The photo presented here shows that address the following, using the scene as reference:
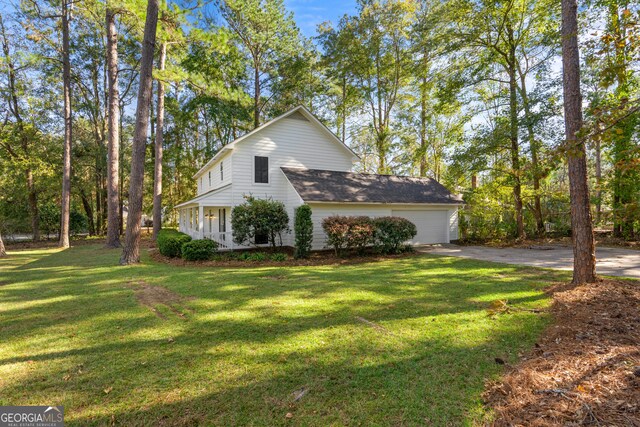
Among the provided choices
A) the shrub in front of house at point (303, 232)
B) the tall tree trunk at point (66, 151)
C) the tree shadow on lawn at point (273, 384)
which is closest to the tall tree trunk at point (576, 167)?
the tree shadow on lawn at point (273, 384)

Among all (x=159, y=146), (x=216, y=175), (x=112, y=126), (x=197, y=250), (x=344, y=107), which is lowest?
(x=197, y=250)

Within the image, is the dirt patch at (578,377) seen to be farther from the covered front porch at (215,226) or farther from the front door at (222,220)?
Result: the front door at (222,220)

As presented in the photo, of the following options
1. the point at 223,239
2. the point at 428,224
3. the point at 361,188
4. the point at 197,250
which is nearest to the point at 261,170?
the point at 223,239

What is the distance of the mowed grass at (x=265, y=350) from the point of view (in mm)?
2529

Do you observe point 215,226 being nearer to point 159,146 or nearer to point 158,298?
point 159,146

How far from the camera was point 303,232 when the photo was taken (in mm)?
11688

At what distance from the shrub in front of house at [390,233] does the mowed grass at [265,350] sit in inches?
204

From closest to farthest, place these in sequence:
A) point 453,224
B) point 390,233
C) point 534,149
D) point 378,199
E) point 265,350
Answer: point 265,350 → point 390,233 → point 534,149 → point 378,199 → point 453,224

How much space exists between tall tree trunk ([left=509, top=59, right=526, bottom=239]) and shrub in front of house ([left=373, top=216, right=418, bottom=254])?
658cm

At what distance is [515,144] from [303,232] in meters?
12.0

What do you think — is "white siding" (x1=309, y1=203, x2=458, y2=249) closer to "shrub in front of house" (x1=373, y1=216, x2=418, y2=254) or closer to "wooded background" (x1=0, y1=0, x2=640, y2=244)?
"shrub in front of house" (x1=373, y1=216, x2=418, y2=254)

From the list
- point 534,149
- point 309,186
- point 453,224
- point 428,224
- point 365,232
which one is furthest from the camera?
point 453,224

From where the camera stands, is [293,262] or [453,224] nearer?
[293,262]

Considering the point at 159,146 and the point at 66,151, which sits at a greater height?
the point at 159,146
